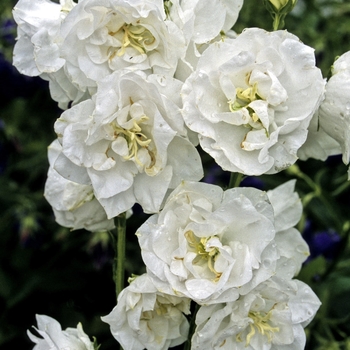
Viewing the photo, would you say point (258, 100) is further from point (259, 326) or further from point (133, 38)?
point (259, 326)

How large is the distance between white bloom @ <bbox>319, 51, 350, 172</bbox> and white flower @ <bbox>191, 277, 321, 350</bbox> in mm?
160

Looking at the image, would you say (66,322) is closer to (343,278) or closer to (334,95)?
(343,278)

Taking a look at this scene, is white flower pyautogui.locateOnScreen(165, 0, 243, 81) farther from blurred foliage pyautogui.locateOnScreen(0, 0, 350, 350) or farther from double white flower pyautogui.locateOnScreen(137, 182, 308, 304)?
blurred foliage pyautogui.locateOnScreen(0, 0, 350, 350)

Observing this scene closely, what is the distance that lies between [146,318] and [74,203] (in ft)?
0.59

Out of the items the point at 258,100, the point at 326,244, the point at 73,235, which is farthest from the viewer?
the point at 73,235

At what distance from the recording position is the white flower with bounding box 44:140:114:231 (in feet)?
2.67

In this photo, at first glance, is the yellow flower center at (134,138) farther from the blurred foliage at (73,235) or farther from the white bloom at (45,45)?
the blurred foliage at (73,235)

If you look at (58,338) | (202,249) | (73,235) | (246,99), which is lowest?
(73,235)

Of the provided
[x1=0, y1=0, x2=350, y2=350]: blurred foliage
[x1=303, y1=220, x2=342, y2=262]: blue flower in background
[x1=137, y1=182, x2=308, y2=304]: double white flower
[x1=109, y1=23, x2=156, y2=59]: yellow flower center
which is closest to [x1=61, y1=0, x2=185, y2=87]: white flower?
[x1=109, y1=23, x2=156, y2=59]: yellow flower center

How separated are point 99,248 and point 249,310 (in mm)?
608

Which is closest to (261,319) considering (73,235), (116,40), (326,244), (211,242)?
(211,242)

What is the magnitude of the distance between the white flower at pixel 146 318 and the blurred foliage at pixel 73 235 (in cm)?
38

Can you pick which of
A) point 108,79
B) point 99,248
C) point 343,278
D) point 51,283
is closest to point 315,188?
point 343,278

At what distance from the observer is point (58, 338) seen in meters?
0.74
